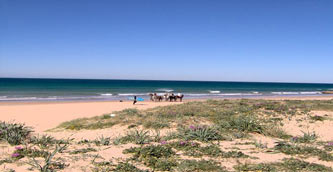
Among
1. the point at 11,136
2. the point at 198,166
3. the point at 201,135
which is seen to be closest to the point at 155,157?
the point at 198,166

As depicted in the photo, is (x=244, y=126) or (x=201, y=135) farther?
(x=244, y=126)

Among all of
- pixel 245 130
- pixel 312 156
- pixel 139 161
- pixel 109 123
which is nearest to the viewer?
pixel 139 161

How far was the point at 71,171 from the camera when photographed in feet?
15.4

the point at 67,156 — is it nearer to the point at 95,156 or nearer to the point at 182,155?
the point at 95,156

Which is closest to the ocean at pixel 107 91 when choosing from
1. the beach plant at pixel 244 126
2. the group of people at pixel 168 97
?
the group of people at pixel 168 97

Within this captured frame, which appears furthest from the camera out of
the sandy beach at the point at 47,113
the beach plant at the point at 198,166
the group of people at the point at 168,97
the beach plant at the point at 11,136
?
the group of people at the point at 168,97

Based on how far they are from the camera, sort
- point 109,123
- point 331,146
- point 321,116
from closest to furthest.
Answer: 1. point 331,146
2. point 109,123
3. point 321,116

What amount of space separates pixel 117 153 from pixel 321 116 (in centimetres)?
1161

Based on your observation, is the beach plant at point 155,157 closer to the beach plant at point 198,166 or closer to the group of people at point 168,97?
the beach plant at point 198,166

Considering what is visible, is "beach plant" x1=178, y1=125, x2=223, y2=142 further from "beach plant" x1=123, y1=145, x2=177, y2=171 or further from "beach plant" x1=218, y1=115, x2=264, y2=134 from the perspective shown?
"beach plant" x1=218, y1=115, x2=264, y2=134

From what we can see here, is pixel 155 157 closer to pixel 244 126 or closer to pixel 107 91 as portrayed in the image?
pixel 244 126

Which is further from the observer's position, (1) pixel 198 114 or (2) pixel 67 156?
(1) pixel 198 114

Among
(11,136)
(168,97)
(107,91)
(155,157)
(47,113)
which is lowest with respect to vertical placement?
(47,113)

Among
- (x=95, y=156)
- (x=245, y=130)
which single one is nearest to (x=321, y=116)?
(x=245, y=130)
